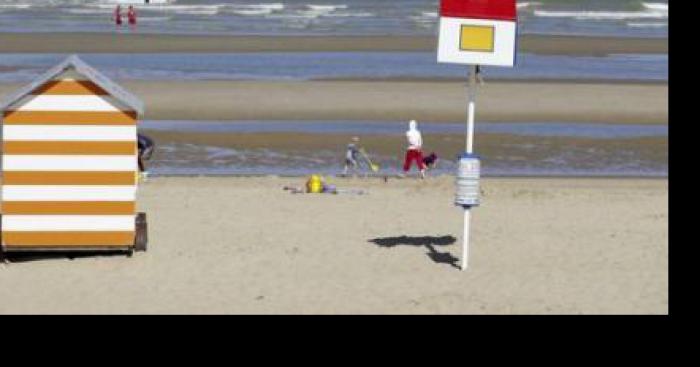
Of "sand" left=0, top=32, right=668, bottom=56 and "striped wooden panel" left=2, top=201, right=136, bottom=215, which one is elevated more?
"sand" left=0, top=32, right=668, bottom=56

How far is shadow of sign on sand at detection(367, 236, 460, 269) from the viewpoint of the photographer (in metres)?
13.3

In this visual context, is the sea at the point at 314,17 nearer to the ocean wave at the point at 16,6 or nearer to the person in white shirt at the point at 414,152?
the ocean wave at the point at 16,6

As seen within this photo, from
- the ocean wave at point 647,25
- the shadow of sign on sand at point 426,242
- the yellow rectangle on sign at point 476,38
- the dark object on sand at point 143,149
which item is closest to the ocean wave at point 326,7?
the ocean wave at point 647,25

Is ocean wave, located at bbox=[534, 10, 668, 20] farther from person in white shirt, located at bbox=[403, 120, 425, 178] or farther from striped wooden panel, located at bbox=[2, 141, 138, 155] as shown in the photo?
striped wooden panel, located at bbox=[2, 141, 138, 155]

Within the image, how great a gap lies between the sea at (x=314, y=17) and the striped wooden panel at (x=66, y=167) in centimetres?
3719

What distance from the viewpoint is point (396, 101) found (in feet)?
98.5

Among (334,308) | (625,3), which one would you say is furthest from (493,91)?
(625,3)

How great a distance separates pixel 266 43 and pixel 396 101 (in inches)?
615

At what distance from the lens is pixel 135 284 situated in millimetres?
11781

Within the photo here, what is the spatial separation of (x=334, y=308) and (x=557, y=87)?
2330 centimetres

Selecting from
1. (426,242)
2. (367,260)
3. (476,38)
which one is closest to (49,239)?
(367,260)

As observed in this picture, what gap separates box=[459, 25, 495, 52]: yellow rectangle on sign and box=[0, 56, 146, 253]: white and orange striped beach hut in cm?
286

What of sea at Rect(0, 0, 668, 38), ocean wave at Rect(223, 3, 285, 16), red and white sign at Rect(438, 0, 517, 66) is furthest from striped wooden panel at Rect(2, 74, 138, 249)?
ocean wave at Rect(223, 3, 285, 16)
